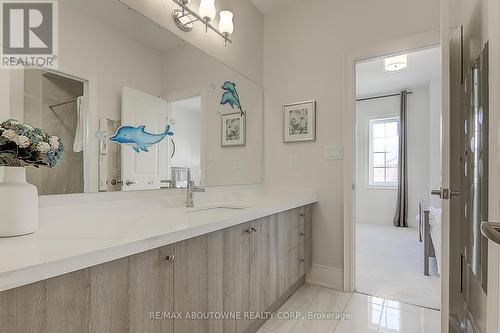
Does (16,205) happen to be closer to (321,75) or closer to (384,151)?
(321,75)

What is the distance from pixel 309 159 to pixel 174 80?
141cm

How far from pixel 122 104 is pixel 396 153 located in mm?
5310

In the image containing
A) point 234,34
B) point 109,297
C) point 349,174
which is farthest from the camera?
point 234,34

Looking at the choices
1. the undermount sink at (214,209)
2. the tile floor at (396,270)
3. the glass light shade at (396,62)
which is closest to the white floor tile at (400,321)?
the tile floor at (396,270)

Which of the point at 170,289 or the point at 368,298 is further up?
the point at 170,289

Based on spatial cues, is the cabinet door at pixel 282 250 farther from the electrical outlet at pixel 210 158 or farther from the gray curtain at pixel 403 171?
the gray curtain at pixel 403 171

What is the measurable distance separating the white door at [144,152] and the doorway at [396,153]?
8.51ft

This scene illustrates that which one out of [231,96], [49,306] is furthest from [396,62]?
[49,306]

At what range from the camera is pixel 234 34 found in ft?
7.99

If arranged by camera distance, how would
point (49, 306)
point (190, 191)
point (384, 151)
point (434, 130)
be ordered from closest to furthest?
point (49, 306) < point (190, 191) < point (434, 130) < point (384, 151)

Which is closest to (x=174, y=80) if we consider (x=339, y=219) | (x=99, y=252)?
(x=99, y=252)

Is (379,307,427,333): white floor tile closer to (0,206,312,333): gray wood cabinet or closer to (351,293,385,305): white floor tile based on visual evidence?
(351,293,385,305): white floor tile

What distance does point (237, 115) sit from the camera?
250 cm

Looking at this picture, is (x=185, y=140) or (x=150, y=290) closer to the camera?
(x=150, y=290)
